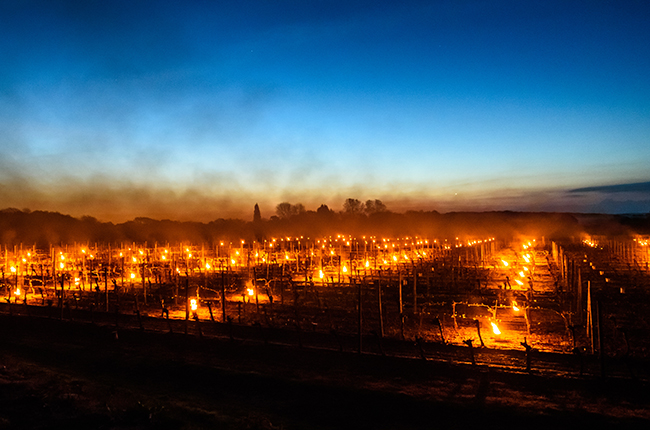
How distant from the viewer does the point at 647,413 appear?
7.34m

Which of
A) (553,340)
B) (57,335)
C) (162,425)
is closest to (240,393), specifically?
(162,425)

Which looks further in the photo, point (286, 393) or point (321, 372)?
point (321, 372)

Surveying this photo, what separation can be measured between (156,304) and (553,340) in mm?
15903

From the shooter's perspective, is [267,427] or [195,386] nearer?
[267,427]

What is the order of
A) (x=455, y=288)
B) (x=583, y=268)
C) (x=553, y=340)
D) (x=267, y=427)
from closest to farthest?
(x=267, y=427) → (x=553, y=340) → (x=455, y=288) → (x=583, y=268)

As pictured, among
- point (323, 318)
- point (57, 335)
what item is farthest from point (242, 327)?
point (57, 335)

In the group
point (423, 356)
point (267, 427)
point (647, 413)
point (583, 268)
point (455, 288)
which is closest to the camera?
point (267, 427)

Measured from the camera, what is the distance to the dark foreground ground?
7.25 metres

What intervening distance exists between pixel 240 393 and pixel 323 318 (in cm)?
714

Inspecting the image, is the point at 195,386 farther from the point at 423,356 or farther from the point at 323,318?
the point at 323,318

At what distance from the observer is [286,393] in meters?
8.64

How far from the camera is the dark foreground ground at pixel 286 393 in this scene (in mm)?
7250

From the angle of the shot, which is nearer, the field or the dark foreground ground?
the dark foreground ground

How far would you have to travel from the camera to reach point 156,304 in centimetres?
1914
